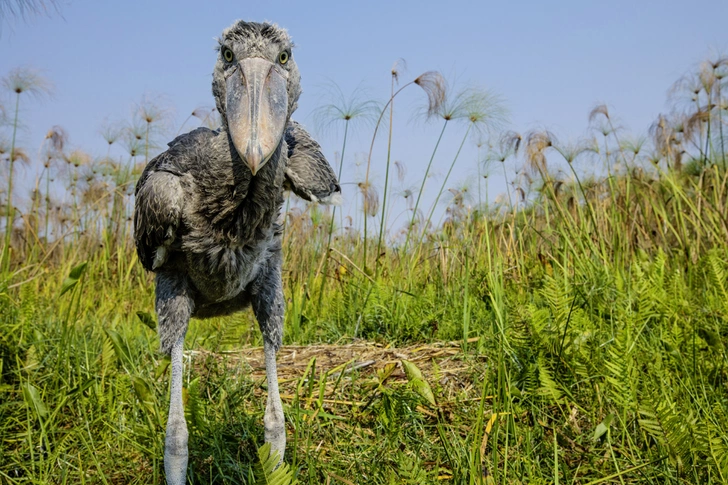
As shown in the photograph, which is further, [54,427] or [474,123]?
[474,123]

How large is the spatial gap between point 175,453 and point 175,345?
438mm

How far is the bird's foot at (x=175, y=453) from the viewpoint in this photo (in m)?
2.42

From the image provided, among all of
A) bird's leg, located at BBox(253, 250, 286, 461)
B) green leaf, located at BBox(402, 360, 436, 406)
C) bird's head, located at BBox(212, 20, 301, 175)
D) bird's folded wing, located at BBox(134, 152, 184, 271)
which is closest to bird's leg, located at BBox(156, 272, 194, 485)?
bird's folded wing, located at BBox(134, 152, 184, 271)

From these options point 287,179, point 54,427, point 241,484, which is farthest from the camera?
point 54,427

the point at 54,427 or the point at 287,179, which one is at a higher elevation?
the point at 287,179

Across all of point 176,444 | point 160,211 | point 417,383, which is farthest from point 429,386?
point 160,211

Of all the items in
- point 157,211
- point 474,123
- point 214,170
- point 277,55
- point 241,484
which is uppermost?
point 474,123

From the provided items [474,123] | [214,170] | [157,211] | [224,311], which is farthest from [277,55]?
[474,123]

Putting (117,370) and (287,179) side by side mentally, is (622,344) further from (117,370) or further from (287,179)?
(117,370)

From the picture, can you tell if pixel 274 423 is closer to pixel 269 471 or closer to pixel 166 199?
pixel 269 471

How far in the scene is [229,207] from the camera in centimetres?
240

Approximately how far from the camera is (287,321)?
4.49 m

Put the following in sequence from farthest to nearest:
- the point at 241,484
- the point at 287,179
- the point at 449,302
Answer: the point at 449,302 → the point at 287,179 → the point at 241,484

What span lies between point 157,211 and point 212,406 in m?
1.22
